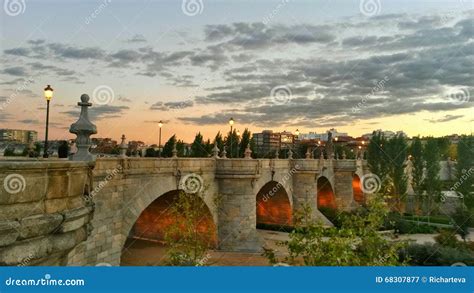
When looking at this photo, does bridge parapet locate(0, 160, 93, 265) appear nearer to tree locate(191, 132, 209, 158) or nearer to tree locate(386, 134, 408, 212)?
tree locate(191, 132, 209, 158)

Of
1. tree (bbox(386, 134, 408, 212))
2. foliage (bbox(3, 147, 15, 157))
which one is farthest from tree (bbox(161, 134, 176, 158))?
tree (bbox(386, 134, 408, 212))

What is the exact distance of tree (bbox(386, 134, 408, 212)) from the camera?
42.8 meters

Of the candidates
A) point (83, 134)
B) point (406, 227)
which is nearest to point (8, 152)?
point (83, 134)

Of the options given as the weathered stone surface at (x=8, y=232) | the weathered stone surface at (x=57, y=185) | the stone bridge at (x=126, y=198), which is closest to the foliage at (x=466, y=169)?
the stone bridge at (x=126, y=198)

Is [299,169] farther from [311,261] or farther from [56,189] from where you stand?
[56,189]

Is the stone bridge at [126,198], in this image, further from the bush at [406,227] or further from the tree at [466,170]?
the tree at [466,170]

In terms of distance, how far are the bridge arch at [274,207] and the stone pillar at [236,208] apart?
870cm

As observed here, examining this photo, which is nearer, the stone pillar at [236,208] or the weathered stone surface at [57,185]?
the weathered stone surface at [57,185]

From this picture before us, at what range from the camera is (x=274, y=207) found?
1364 inches

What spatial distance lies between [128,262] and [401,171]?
32.7 m

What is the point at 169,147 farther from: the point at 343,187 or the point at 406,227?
the point at 406,227

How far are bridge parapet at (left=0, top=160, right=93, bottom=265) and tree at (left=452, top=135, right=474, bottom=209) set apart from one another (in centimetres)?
3499

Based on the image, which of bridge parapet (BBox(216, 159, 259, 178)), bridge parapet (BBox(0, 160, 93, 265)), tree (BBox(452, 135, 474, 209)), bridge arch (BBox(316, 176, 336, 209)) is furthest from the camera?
bridge arch (BBox(316, 176, 336, 209))

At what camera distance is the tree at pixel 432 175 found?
135 feet
